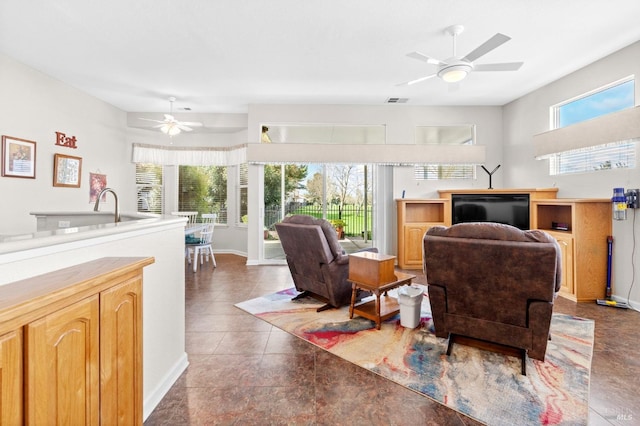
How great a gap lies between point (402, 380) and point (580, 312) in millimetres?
2687

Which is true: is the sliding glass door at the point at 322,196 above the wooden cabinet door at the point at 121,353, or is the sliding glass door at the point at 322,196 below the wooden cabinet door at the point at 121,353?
above

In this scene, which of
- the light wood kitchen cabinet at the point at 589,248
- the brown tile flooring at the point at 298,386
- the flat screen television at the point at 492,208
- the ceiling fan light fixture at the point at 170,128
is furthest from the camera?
the ceiling fan light fixture at the point at 170,128

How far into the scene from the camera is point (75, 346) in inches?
35.6

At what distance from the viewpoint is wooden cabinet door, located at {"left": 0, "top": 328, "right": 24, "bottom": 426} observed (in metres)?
0.68

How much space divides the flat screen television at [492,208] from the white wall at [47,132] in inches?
259

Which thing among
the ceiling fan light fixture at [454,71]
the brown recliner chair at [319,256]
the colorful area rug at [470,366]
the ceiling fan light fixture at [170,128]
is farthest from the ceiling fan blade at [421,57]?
the ceiling fan light fixture at [170,128]

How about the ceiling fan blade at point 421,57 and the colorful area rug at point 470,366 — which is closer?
the colorful area rug at point 470,366

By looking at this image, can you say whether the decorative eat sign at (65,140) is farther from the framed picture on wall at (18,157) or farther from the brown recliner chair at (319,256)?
the brown recliner chair at (319,256)

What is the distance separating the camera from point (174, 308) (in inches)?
83.7

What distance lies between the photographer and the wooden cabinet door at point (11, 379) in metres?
0.68

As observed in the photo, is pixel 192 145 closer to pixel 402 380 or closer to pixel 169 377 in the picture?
pixel 169 377

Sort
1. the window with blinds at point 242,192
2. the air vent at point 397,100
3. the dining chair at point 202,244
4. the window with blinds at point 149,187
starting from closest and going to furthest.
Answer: the dining chair at point 202,244, the air vent at point 397,100, the window with blinds at point 149,187, the window with blinds at point 242,192

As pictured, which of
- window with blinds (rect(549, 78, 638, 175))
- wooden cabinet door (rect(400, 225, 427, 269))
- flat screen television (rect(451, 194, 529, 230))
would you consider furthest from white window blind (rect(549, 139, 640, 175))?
wooden cabinet door (rect(400, 225, 427, 269))

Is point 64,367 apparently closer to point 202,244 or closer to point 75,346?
point 75,346
